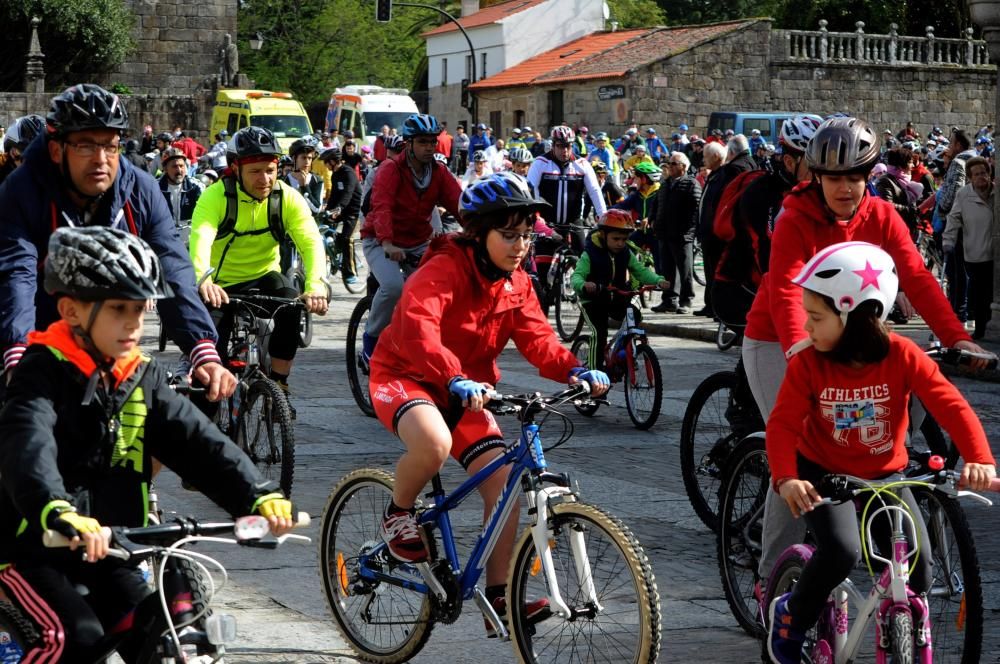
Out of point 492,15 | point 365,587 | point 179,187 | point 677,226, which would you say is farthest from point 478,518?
point 492,15

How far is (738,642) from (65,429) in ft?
8.82

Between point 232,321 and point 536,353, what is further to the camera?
point 232,321

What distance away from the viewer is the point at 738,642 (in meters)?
5.62

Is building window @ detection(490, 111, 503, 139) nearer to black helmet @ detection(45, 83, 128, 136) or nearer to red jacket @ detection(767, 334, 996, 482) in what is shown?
black helmet @ detection(45, 83, 128, 136)

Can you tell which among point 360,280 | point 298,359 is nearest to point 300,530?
point 298,359

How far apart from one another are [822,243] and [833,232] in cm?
6

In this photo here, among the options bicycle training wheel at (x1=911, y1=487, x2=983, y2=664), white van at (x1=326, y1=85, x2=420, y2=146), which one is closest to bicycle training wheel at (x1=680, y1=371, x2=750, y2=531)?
bicycle training wheel at (x1=911, y1=487, x2=983, y2=664)

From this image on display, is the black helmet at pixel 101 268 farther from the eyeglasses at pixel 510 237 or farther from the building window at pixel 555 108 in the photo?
the building window at pixel 555 108

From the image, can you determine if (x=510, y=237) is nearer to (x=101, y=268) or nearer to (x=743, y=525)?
(x=743, y=525)

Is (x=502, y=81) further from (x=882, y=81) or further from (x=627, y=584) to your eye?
(x=627, y=584)

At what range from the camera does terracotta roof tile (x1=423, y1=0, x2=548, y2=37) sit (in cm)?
6912

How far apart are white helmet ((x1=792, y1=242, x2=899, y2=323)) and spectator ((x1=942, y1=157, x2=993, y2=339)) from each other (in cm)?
1189

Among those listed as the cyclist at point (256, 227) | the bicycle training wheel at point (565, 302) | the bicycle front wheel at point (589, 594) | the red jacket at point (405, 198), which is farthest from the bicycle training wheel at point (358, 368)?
the bicycle front wheel at point (589, 594)

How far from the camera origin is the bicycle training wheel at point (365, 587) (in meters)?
5.35
